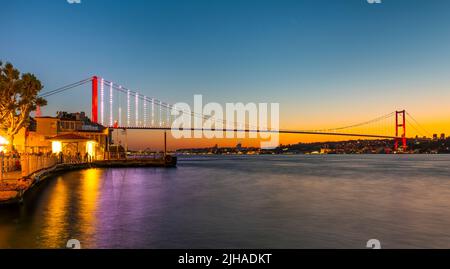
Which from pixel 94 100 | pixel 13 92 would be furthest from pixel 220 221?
pixel 94 100

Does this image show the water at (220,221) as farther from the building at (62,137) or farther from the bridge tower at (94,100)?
the bridge tower at (94,100)

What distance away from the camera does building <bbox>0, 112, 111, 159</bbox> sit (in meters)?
45.4

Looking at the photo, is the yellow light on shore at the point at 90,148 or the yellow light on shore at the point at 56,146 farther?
the yellow light on shore at the point at 90,148

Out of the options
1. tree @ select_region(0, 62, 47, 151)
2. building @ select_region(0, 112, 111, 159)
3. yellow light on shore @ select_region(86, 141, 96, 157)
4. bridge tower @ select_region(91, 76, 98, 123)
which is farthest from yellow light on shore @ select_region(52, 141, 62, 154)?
bridge tower @ select_region(91, 76, 98, 123)

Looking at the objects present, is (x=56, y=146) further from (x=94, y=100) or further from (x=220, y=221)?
(x=220, y=221)

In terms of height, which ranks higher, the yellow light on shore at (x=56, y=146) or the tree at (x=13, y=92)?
the tree at (x=13, y=92)

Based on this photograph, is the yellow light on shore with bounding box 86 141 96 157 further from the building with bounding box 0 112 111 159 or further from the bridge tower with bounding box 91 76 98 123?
the bridge tower with bounding box 91 76 98 123

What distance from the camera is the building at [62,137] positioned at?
45.4 metres

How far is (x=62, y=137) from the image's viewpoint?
45.1 meters

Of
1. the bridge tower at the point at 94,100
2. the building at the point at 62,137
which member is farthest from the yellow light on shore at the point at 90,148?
the bridge tower at the point at 94,100

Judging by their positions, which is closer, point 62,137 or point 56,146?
point 62,137

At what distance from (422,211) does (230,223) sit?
33.8ft
